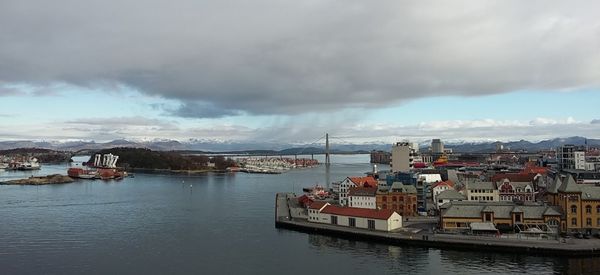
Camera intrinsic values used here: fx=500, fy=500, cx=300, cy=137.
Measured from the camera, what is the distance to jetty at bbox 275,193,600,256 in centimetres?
873

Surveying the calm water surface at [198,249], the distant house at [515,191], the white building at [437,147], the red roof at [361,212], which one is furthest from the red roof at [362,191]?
the white building at [437,147]

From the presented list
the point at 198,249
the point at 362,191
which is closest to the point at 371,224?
the point at 362,191

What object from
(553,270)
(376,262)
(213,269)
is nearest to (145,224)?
(213,269)

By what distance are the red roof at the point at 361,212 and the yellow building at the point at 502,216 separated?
119cm

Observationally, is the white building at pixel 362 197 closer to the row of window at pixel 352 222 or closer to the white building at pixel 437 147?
the row of window at pixel 352 222

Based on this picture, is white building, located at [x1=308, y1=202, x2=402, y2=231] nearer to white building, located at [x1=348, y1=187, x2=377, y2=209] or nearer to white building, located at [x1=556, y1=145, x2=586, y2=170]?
white building, located at [x1=348, y1=187, x2=377, y2=209]

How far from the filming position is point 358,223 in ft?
36.6

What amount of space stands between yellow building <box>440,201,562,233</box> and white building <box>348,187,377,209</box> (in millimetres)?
2634

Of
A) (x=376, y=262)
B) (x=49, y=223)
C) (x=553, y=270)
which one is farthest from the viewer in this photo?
(x=49, y=223)

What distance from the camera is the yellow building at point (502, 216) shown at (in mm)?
10219

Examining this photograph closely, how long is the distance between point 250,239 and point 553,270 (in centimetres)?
576

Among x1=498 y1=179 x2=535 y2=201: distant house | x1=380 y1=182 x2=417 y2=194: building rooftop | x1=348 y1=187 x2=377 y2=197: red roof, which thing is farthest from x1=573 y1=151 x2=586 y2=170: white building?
x1=348 y1=187 x2=377 y2=197: red roof

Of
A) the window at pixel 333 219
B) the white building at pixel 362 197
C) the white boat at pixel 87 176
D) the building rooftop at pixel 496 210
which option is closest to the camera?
the building rooftop at pixel 496 210

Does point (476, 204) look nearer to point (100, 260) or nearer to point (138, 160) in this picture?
point (100, 260)
